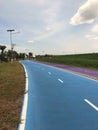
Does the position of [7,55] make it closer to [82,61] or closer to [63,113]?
[82,61]

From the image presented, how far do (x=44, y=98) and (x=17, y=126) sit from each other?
4862 mm

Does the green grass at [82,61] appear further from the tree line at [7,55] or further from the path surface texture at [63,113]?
the path surface texture at [63,113]

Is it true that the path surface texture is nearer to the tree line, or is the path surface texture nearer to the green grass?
the green grass

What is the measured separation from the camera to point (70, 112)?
31.2 feet

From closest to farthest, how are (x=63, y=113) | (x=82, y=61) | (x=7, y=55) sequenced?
(x=63, y=113), (x=82, y=61), (x=7, y=55)

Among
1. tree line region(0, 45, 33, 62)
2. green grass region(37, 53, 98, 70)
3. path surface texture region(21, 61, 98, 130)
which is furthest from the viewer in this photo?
tree line region(0, 45, 33, 62)

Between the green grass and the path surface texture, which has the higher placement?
the path surface texture

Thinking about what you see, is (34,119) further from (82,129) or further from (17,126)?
(82,129)

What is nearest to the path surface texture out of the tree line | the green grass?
the green grass

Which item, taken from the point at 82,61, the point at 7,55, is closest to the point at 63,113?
the point at 82,61

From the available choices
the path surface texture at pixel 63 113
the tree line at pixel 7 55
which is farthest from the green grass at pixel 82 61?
the path surface texture at pixel 63 113

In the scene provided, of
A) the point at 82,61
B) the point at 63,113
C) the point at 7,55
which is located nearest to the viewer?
the point at 63,113

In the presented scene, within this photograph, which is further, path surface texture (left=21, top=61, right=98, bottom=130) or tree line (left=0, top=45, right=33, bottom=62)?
tree line (left=0, top=45, right=33, bottom=62)

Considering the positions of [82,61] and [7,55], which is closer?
[82,61]
